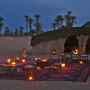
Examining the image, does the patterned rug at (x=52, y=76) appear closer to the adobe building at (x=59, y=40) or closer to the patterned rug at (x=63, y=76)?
the patterned rug at (x=63, y=76)

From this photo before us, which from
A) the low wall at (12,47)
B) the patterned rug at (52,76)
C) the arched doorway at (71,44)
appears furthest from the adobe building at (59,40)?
the patterned rug at (52,76)

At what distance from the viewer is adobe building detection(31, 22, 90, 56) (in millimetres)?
18078

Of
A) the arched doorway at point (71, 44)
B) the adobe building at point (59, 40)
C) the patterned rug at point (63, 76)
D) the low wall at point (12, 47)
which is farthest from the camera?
the arched doorway at point (71, 44)

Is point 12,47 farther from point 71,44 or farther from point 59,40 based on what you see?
point 59,40

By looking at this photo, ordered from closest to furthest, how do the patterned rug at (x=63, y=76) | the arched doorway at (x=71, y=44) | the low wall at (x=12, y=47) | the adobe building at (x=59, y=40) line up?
the patterned rug at (x=63, y=76) < the adobe building at (x=59, y=40) < the low wall at (x=12, y=47) < the arched doorway at (x=71, y=44)

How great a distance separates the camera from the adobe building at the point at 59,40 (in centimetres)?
1808

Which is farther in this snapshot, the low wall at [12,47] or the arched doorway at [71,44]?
the arched doorway at [71,44]

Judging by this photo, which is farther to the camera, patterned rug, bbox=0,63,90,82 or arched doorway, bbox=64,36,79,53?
arched doorway, bbox=64,36,79,53

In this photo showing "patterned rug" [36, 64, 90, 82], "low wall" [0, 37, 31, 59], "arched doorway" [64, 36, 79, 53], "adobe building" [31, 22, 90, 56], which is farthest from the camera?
"arched doorway" [64, 36, 79, 53]

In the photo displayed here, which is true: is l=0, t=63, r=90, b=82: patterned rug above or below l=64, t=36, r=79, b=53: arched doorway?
below

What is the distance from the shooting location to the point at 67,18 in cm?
4625

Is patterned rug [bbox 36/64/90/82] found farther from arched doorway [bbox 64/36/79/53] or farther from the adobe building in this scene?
Result: arched doorway [bbox 64/36/79/53]

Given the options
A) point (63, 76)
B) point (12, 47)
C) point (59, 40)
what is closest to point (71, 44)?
point (59, 40)

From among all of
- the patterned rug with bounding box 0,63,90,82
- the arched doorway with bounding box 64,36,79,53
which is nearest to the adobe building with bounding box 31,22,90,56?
the arched doorway with bounding box 64,36,79,53
